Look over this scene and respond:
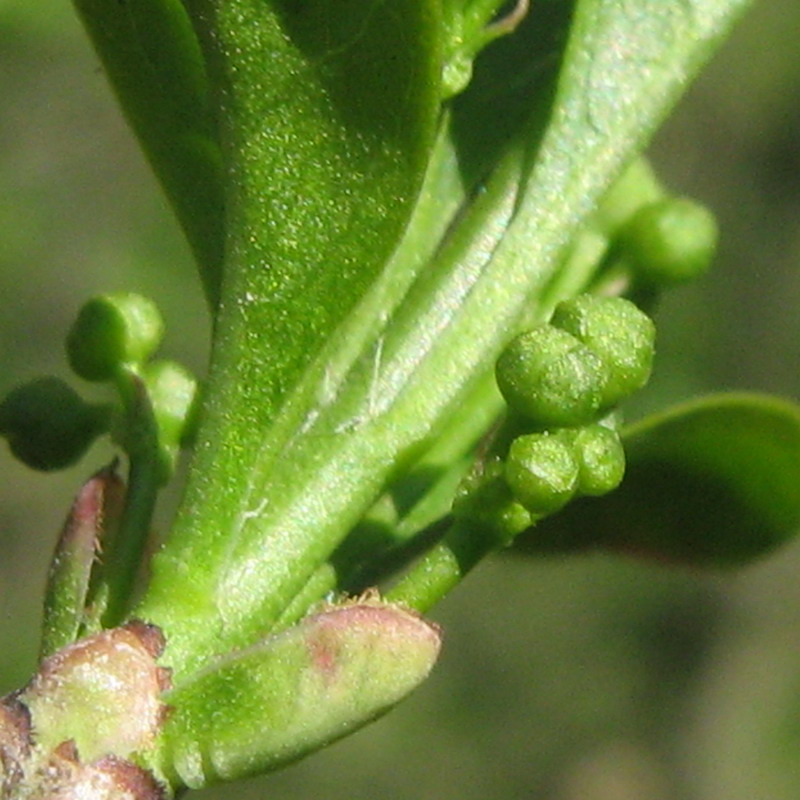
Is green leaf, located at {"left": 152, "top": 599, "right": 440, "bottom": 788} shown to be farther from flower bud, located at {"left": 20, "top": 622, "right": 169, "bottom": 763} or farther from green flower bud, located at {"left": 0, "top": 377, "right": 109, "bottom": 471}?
green flower bud, located at {"left": 0, "top": 377, "right": 109, "bottom": 471}

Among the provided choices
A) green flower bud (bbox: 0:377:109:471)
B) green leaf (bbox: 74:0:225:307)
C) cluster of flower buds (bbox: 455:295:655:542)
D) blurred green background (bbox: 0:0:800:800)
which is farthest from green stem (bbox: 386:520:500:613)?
blurred green background (bbox: 0:0:800:800)

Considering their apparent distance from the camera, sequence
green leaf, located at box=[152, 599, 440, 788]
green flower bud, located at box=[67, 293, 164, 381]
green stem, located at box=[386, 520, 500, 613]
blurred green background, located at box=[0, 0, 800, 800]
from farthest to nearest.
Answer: blurred green background, located at box=[0, 0, 800, 800] → green flower bud, located at box=[67, 293, 164, 381] → green stem, located at box=[386, 520, 500, 613] → green leaf, located at box=[152, 599, 440, 788]

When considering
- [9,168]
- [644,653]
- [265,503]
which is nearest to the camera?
[265,503]

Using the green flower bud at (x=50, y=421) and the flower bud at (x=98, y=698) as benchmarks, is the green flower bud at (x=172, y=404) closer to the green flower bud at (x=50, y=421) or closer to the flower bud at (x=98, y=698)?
the green flower bud at (x=50, y=421)

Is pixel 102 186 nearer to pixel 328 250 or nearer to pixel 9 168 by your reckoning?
pixel 9 168

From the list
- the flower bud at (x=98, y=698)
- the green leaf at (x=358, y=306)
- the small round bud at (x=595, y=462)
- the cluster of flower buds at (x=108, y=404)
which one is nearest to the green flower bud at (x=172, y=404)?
the cluster of flower buds at (x=108, y=404)

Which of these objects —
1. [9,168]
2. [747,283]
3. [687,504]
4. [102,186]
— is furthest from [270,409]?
[747,283]

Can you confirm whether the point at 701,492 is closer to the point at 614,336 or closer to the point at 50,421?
the point at 614,336
